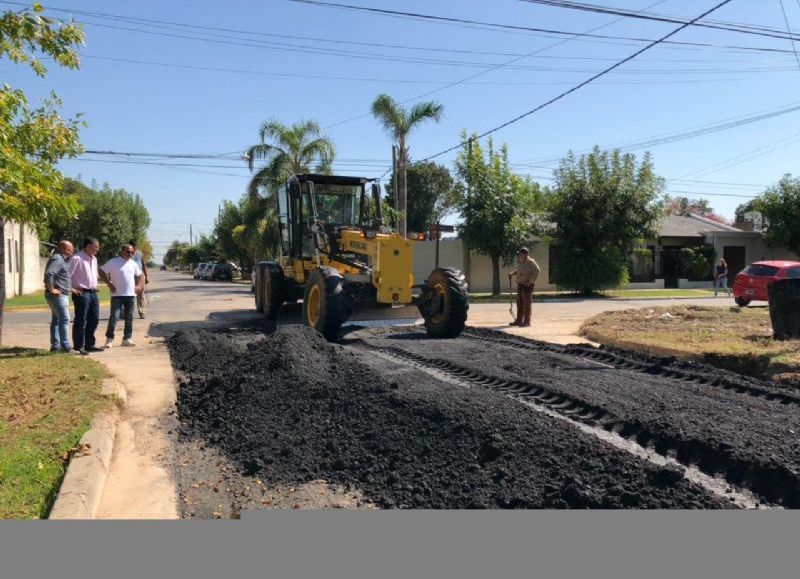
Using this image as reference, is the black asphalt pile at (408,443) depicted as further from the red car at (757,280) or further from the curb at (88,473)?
the red car at (757,280)

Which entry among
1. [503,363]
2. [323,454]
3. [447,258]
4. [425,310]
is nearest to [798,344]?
[503,363]

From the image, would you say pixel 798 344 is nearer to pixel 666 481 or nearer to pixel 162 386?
pixel 666 481

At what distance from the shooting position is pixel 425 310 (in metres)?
12.3

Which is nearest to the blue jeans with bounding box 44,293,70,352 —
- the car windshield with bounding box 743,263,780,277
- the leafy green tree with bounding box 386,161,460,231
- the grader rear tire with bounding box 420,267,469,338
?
the grader rear tire with bounding box 420,267,469,338

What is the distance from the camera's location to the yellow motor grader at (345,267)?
11.8 m

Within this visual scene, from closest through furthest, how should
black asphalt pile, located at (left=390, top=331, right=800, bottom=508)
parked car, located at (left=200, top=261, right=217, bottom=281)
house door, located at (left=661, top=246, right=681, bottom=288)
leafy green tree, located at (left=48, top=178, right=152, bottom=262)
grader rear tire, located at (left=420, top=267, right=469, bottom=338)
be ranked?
black asphalt pile, located at (left=390, top=331, right=800, bottom=508), grader rear tire, located at (left=420, top=267, right=469, bottom=338), house door, located at (left=661, top=246, right=681, bottom=288), leafy green tree, located at (left=48, top=178, right=152, bottom=262), parked car, located at (left=200, top=261, right=217, bottom=281)

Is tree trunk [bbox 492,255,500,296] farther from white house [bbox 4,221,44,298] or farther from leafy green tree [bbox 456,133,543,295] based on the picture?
white house [bbox 4,221,44,298]

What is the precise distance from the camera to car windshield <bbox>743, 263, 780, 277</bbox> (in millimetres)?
20498

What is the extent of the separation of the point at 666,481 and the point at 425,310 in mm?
8033

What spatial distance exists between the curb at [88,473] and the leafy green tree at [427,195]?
44.8 metres

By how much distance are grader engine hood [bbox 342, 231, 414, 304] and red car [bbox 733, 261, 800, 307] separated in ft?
44.1

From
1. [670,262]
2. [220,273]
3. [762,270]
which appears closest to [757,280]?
[762,270]

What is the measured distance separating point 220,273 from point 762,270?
46.3 m

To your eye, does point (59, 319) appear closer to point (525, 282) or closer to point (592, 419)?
point (592, 419)
